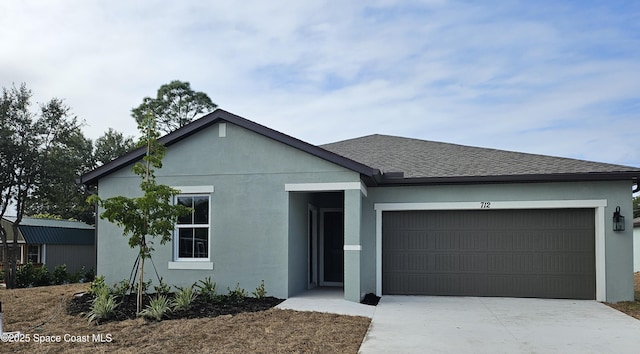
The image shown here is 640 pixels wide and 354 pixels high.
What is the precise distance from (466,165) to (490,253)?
2288 mm

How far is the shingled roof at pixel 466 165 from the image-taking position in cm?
1246

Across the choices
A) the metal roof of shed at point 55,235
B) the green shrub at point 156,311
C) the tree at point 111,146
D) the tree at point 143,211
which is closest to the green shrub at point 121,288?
the tree at point 143,211

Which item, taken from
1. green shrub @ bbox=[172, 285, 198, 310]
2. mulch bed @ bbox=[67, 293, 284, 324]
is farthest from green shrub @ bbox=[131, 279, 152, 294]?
green shrub @ bbox=[172, 285, 198, 310]

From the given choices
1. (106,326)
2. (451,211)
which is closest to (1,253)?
(106,326)

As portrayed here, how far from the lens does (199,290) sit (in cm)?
1198

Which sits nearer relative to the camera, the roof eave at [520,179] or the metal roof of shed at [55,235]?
the roof eave at [520,179]

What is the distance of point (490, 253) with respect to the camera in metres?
13.0

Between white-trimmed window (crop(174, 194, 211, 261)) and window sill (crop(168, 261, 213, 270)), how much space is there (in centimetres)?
17

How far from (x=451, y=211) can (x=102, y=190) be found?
8.46m

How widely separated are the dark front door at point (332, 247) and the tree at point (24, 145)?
12.7 metres

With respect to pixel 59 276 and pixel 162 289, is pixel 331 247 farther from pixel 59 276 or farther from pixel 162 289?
pixel 59 276

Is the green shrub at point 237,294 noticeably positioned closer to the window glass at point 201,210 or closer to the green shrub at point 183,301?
the green shrub at point 183,301

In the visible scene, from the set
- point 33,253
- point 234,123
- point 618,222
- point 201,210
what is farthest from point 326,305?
point 33,253

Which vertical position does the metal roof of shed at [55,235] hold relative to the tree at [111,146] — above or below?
below
